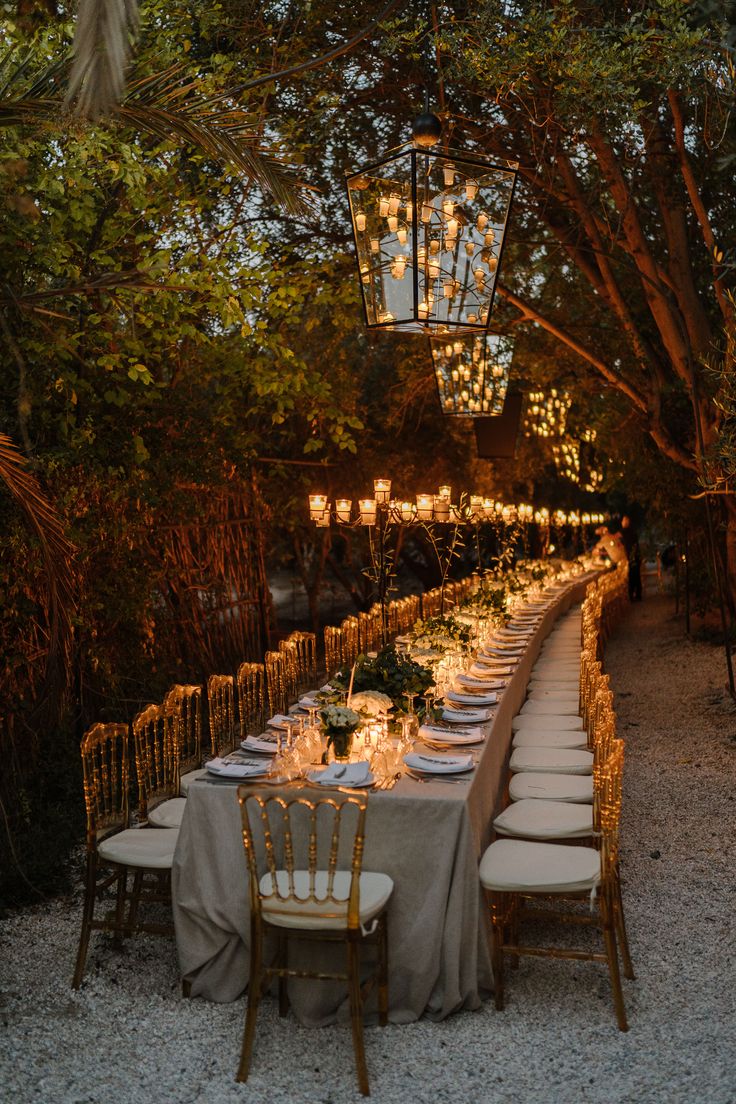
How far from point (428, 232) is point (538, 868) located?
277cm

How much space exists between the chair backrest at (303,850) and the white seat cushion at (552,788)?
4.17ft

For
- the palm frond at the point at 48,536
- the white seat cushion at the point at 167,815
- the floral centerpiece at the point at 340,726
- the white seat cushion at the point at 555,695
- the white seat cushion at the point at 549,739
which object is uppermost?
the palm frond at the point at 48,536

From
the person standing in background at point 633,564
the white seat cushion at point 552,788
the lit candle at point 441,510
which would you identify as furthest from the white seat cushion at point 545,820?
the person standing in background at point 633,564

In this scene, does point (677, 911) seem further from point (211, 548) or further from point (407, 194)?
point (211, 548)

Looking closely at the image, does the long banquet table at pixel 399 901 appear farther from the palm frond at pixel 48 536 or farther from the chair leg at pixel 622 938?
the palm frond at pixel 48 536

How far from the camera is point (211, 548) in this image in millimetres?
8758

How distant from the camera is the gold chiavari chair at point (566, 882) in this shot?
145 inches

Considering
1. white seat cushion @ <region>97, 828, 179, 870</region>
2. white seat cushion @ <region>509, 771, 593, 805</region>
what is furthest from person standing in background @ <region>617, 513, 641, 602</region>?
white seat cushion @ <region>97, 828, 179, 870</region>

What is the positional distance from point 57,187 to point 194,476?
9.38 feet

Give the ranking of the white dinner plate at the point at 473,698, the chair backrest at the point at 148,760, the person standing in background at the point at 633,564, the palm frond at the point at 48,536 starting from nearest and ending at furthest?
the palm frond at the point at 48,536 → the chair backrest at the point at 148,760 → the white dinner plate at the point at 473,698 → the person standing in background at the point at 633,564

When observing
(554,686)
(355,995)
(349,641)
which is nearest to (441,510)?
(349,641)

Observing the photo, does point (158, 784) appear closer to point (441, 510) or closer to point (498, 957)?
point (498, 957)

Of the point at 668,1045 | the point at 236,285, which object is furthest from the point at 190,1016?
the point at 236,285

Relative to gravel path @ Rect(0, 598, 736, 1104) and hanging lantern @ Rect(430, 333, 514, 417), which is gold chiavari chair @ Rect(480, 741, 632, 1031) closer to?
gravel path @ Rect(0, 598, 736, 1104)
